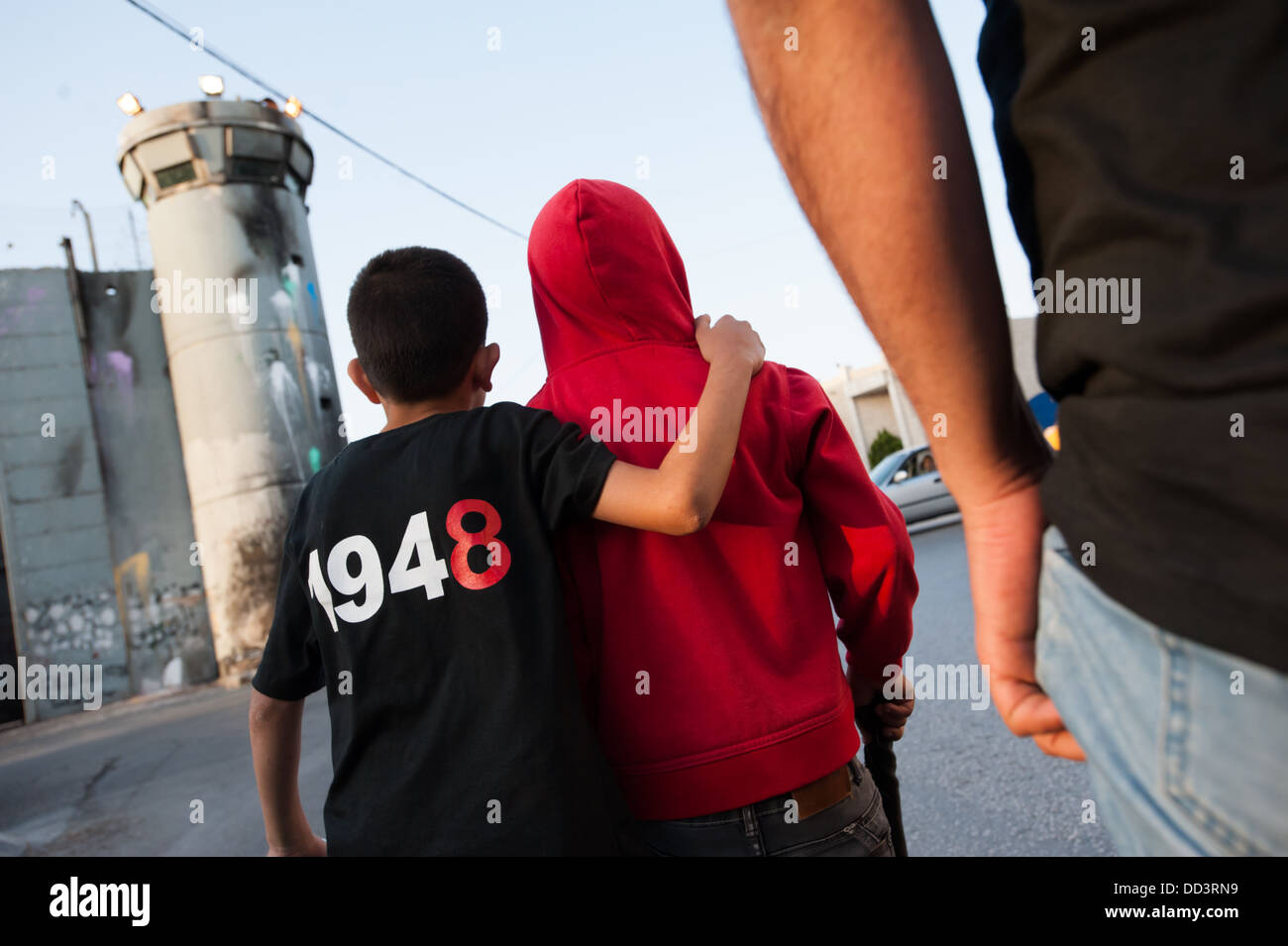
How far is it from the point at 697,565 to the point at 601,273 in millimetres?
606

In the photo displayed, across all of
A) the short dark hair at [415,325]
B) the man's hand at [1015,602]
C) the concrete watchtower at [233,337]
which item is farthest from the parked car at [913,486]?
the man's hand at [1015,602]

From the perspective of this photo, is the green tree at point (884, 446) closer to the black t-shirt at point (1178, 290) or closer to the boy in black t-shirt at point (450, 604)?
the boy in black t-shirt at point (450, 604)

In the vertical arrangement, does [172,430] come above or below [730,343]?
below

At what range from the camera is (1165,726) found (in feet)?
1.86

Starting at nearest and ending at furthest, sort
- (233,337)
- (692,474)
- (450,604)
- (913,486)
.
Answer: (692,474) < (450,604) < (233,337) < (913,486)

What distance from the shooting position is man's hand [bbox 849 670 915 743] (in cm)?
177

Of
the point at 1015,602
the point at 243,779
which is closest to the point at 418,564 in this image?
the point at 1015,602

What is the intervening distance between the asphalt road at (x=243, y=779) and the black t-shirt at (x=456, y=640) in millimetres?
1789

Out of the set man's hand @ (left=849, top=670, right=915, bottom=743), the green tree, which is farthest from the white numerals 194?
the green tree

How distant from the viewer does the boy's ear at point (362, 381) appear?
1.71 metres

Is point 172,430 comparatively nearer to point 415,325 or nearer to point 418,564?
point 415,325

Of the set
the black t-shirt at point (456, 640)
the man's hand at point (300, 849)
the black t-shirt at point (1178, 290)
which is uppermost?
the black t-shirt at point (1178, 290)

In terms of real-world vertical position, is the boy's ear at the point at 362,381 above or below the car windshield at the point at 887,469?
above
